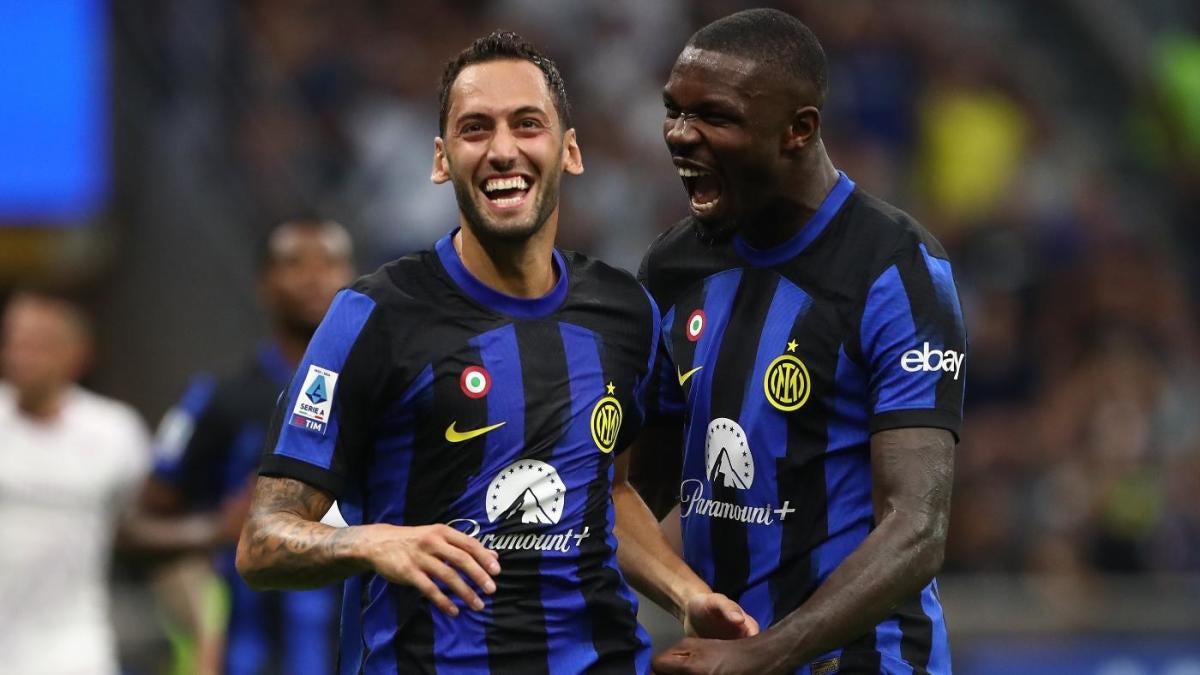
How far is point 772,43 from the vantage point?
418cm

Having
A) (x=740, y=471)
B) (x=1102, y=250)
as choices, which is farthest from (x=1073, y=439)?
(x=740, y=471)

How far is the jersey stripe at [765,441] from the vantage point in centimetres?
421

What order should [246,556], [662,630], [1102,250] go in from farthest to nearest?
[1102,250], [662,630], [246,556]

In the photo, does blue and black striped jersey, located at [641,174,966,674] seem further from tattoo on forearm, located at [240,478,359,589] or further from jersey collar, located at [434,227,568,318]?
tattoo on forearm, located at [240,478,359,589]

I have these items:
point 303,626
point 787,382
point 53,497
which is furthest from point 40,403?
point 787,382

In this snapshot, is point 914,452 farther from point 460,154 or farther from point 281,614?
point 281,614

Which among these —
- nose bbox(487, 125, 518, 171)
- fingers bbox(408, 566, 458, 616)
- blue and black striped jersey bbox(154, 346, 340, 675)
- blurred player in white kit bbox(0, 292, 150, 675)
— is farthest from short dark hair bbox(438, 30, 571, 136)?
blurred player in white kit bbox(0, 292, 150, 675)

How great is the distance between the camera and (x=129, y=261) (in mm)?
11438

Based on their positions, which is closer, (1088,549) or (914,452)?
(914,452)

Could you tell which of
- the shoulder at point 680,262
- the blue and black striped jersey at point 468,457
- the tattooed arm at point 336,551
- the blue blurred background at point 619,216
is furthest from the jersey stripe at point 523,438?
the blue blurred background at point 619,216

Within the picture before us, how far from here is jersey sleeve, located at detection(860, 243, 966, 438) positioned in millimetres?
4031

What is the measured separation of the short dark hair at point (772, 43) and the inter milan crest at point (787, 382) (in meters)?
0.57

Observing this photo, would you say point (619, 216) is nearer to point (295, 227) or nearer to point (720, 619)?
point (295, 227)

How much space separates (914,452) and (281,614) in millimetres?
3234
